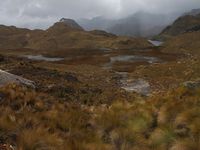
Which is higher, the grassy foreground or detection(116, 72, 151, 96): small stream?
the grassy foreground

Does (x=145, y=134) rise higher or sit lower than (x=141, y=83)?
higher

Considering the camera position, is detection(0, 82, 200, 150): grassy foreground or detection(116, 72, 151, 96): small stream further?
detection(116, 72, 151, 96): small stream

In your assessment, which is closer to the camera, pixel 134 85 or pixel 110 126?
pixel 110 126

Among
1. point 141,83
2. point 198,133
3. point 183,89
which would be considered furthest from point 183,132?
point 141,83

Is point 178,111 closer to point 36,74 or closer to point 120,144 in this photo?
point 120,144

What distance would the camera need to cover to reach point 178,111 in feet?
34.3

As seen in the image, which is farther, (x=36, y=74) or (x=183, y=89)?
(x=36, y=74)

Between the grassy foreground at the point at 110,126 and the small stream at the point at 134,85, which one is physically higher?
the grassy foreground at the point at 110,126

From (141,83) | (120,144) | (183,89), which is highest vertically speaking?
(183,89)

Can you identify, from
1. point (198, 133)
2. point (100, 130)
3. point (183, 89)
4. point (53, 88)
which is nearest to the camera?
point (198, 133)

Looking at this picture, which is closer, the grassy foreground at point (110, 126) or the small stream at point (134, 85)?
the grassy foreground at point (110, 126)

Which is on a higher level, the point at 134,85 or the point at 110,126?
the point at 110,126

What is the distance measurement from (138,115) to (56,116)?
2.22m

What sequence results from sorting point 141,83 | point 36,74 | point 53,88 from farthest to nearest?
point 141,83
point 36,74
point 53,88
